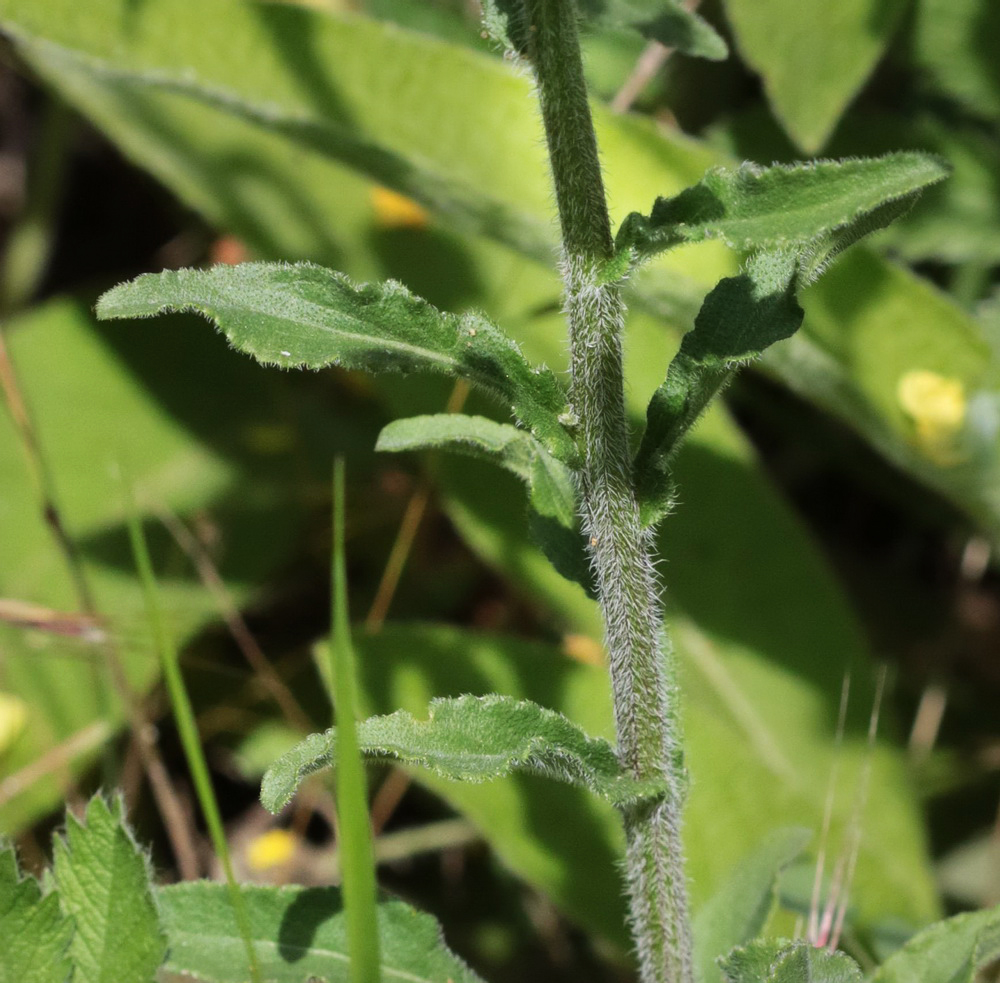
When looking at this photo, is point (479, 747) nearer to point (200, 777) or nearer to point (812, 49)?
point (200, 777)

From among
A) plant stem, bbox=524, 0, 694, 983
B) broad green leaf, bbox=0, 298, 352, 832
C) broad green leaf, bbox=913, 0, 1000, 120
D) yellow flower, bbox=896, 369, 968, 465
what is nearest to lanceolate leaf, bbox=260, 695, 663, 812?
plant stem, bbox=524, 0, 694, 983

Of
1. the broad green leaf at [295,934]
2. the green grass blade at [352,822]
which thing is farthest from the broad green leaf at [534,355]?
the green grass blade at [352,822]

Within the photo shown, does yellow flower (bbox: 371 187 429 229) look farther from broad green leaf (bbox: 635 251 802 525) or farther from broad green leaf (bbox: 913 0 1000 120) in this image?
broad green leaf (bbox: 635 251 802 525)

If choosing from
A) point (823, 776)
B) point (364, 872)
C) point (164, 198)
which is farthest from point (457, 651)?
point (164, 198)

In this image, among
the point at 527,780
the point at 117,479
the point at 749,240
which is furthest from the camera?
the point at 117,479

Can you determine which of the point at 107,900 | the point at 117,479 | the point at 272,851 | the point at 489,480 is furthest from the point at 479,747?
the point at 117,479

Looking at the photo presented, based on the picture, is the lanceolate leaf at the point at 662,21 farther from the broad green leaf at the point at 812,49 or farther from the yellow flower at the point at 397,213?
the yellow flower at the point at 397,213
